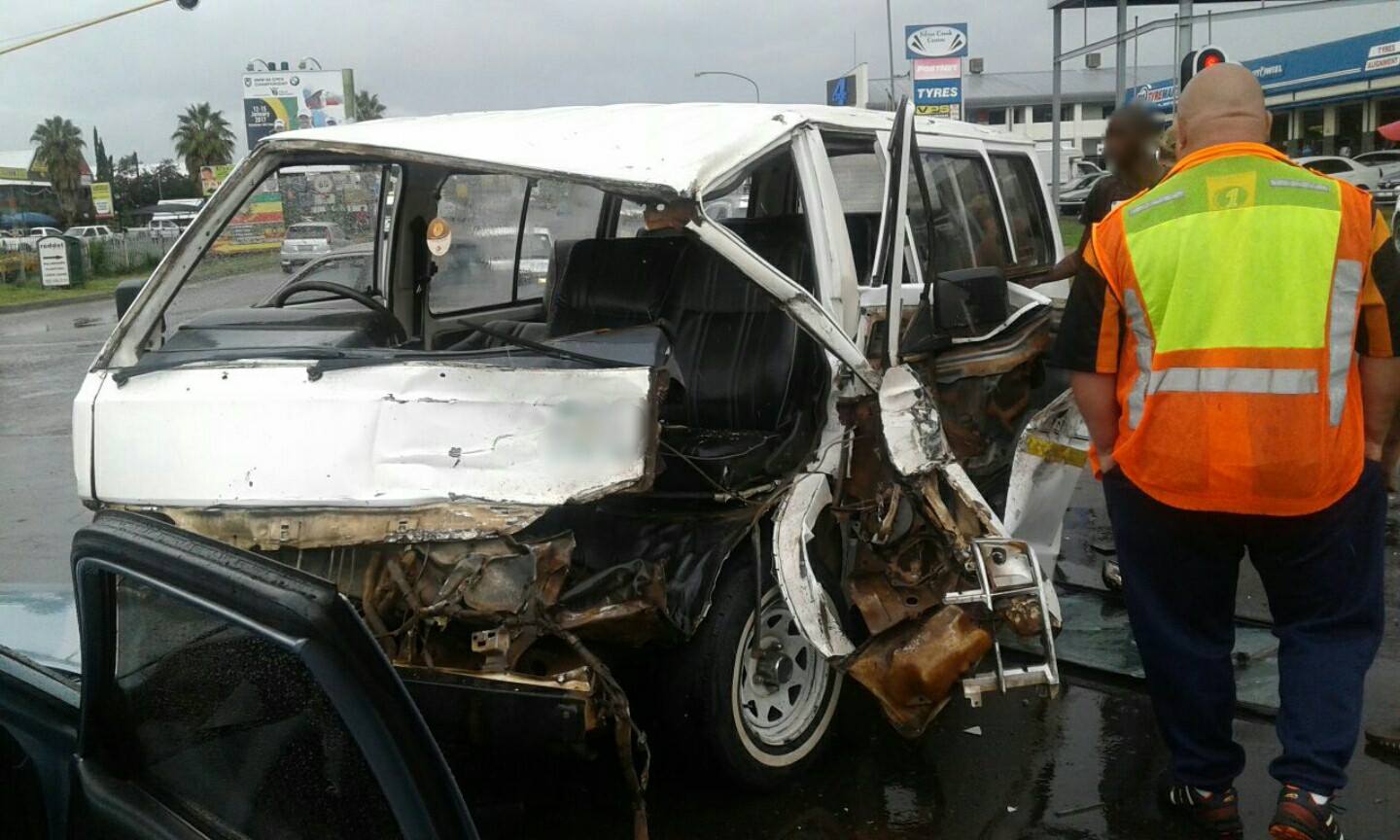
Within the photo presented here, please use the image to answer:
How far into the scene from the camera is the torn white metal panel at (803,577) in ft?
11.2

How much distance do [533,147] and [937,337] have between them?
5.19 feet

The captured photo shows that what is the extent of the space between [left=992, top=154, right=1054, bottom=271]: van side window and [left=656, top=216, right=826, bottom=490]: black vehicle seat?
1.75 metres

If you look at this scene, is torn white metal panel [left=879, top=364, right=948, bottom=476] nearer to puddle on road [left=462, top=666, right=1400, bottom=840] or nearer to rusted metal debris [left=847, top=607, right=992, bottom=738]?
rusted metal debris [left=847, top=607, right=992, bottom=738]

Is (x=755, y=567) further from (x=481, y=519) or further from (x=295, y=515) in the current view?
(x=295, y=515)

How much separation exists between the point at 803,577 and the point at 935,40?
22975 millimetres

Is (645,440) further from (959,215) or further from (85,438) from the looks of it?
(959,215)

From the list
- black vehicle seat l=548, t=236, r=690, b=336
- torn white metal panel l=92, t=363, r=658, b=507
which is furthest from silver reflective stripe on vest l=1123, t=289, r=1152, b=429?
black vehicle seat l=548, t=236, r=690, b=336

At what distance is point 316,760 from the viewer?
182 centimetres

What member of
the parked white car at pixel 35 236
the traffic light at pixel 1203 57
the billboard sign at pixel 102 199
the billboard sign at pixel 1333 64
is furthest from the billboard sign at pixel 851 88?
the billboard sign at pixel 102 199

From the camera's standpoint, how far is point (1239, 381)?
117 inches

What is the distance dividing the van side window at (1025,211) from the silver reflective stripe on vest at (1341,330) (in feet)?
9.44

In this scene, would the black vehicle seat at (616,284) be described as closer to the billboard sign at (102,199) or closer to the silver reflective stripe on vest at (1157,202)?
the silver reflective stripe on vest at (1157,202)

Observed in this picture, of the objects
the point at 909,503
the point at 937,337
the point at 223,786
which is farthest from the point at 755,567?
the point at 223,786

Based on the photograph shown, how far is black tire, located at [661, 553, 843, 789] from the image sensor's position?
3.45 metres
